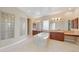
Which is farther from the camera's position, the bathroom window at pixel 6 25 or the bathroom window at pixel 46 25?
the bathroom window at pixel 46 25

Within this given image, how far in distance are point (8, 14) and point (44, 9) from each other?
2.03ft

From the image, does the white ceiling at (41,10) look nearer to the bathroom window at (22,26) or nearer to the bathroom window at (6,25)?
the bathroom window at (22,26)

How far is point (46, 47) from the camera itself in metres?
2.02

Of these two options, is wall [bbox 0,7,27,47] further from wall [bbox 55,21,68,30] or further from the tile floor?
wall [bbox 55,21,68,30]

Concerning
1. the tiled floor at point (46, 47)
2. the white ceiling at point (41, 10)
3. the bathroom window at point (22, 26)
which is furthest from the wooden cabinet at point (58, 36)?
the bathroom window at point (22, 26)

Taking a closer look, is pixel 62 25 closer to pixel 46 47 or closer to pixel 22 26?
pixel 46 47

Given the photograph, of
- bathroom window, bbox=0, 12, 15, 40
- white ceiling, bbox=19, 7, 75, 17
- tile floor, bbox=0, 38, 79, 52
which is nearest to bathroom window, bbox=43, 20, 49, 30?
white ceiling, bbox=19, 7, 75, 17

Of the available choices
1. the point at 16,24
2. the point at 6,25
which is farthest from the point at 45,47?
the point at 6,25

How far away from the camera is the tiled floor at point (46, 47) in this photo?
199 centimetres
